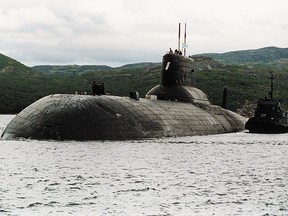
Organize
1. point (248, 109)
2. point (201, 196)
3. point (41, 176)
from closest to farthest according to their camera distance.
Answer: point (201, 196) < point (41, 176) < point (248, 109)

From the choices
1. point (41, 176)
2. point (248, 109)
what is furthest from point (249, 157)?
point (248, 109)

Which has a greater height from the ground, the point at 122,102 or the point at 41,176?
the point at 122,102

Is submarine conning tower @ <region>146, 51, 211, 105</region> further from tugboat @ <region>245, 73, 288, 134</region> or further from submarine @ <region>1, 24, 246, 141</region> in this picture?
tugboat @ <region>245, 73, 288, 134</region>

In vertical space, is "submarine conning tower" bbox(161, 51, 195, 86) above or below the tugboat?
above

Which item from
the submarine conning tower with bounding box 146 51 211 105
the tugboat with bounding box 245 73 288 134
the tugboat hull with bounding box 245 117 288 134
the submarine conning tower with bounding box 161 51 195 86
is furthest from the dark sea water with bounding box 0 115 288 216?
the tugboat with bounding box 245 73 288 134

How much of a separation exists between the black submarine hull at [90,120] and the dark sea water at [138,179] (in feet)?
3.95

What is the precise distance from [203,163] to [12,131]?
16.1 meters

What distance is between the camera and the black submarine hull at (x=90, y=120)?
136 ft

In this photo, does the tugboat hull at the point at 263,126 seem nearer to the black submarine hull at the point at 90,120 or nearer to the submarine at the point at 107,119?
the submarine at the point at 107,119

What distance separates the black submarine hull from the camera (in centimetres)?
4138

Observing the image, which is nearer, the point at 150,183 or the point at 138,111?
the point at 150,183

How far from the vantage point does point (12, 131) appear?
43.3 meters

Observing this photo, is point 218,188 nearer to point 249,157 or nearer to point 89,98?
point 249,157

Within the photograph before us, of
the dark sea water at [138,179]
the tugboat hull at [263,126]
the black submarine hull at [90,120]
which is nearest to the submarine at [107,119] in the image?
the black submarine hull at [90,120]
